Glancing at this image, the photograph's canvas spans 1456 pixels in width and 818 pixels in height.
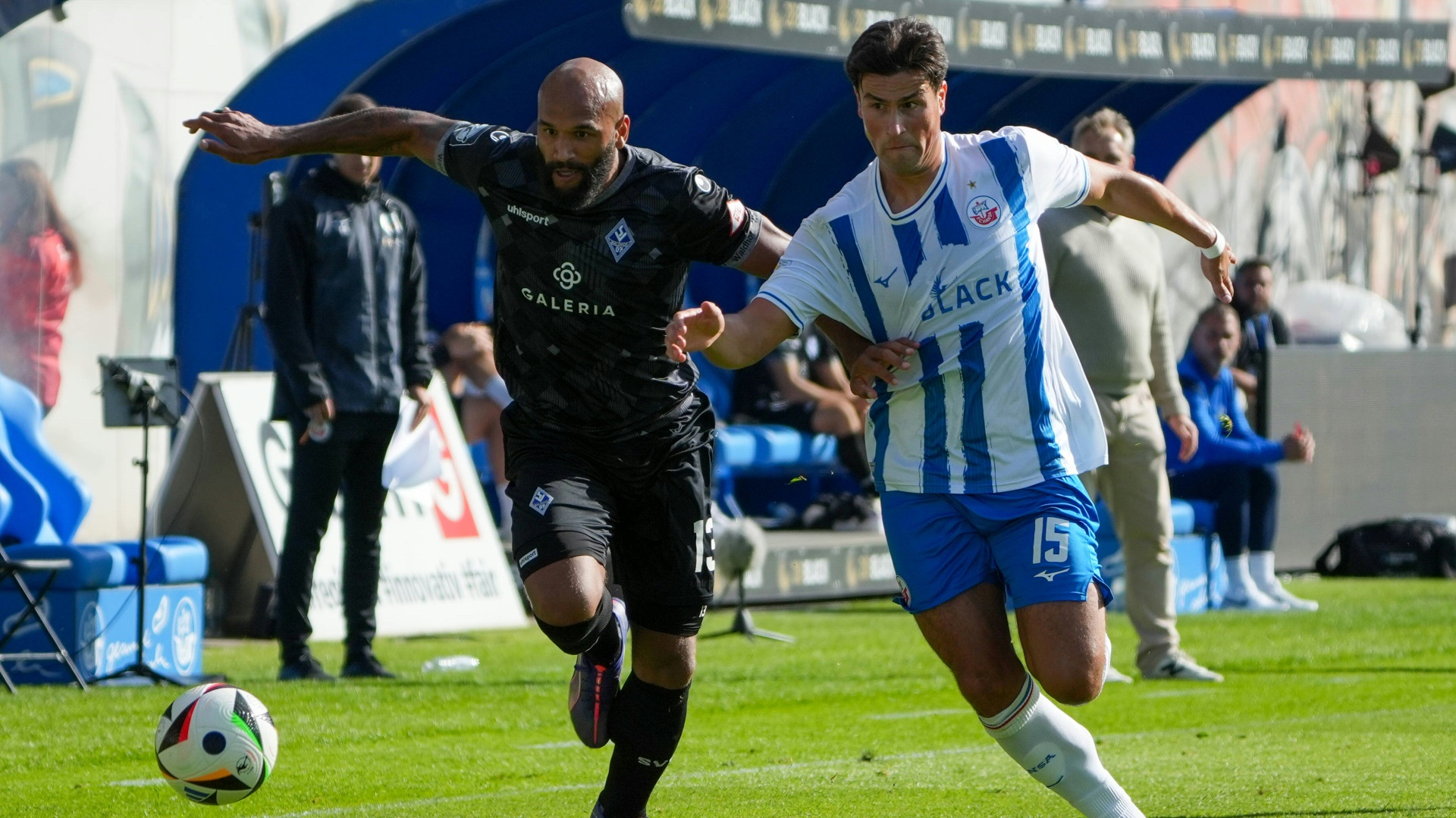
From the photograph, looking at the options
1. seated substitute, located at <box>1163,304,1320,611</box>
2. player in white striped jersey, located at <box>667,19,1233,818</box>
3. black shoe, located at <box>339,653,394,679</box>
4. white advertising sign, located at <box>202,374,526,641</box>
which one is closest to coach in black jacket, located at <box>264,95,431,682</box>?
black shoe, located at <box>339,653,394,679</box>

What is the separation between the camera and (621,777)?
5.66 metres

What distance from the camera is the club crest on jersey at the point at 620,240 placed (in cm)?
559

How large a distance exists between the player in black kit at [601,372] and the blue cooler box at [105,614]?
4507 mm

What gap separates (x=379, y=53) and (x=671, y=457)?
8857 millimetres

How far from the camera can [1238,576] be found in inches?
553

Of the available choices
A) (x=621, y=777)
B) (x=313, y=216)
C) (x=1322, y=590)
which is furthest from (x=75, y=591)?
(x=1322, y=590)

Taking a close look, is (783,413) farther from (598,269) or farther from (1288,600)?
(598,269)

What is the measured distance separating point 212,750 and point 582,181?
6.49 ft

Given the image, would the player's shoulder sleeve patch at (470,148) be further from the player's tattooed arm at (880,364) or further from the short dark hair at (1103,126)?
the short dark hair at (1103,126)

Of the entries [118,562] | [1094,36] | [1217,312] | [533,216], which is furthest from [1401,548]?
[533,216]

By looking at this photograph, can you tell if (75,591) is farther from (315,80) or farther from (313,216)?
(315,80)

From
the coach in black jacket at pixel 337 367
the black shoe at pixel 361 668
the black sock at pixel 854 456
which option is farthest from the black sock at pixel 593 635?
the black sock at pixel 854 456

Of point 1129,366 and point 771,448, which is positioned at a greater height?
point 1129,366

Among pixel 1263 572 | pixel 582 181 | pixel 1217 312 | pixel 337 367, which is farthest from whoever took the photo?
pixel 1263 572
